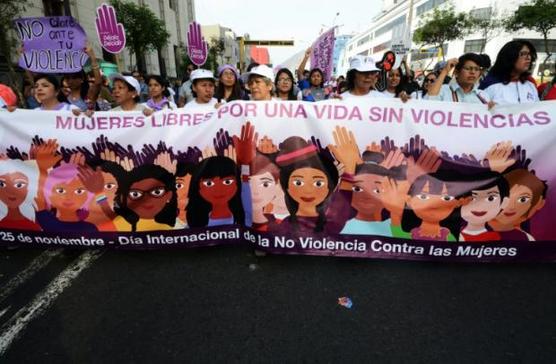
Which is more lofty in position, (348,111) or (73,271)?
(348,111)

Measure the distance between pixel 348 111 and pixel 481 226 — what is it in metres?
1.46

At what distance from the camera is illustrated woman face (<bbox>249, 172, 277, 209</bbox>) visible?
3.09 meters

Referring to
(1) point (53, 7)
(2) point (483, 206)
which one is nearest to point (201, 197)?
(2) point (483, 206)

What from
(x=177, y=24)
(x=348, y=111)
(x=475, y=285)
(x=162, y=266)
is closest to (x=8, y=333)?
(x=162, y=266)

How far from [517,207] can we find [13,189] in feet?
14.3

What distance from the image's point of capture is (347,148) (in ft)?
9.91

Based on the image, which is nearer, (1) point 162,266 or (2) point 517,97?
(1) point 162,266

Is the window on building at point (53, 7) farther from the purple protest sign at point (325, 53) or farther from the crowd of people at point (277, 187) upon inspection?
the crowd of people at point (277, 187)

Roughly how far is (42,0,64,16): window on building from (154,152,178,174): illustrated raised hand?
730 inches

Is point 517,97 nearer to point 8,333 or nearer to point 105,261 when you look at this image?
point 105,261

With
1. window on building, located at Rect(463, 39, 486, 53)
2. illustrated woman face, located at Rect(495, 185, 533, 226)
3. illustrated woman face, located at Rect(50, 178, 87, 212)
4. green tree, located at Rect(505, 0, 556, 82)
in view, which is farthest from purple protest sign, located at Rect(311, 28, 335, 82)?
window on building, located at Rect(463, 39, 486, 53)

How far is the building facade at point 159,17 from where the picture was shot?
18166 millimetres

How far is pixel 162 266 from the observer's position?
3.04 m

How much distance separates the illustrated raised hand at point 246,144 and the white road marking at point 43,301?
159cm
